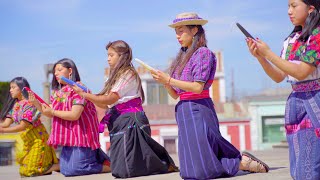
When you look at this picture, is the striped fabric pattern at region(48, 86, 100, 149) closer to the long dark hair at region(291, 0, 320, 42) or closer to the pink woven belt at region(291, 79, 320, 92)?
the pink woven belt at region(291, 79, 320, 92)

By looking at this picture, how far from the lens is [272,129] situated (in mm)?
36938

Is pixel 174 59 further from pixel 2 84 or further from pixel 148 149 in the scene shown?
pixel 2 84

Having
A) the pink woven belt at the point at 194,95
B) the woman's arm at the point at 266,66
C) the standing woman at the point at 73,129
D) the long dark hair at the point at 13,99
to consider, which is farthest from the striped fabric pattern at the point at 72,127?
the woman's arm at the point at 266,66

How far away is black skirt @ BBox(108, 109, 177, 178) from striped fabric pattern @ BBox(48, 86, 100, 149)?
568mm

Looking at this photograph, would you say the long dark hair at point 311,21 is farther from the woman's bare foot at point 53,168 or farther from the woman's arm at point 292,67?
the woman's bare foot at point 53,168

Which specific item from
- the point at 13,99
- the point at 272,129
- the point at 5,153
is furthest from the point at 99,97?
the point at 272,129

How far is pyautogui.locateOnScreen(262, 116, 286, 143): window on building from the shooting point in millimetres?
36750

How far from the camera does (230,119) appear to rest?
35.7 m

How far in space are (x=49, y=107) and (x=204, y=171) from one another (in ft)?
7.52

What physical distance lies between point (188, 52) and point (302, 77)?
164 cm

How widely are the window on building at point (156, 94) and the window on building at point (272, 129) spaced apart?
9.09 metres

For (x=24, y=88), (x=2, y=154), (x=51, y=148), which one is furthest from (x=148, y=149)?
(x=2, y=154)

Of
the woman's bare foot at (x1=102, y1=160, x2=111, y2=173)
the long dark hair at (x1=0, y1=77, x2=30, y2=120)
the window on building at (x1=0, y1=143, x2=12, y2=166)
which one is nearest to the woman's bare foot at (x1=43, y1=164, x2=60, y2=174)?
the woman's bare foot at (x1=102, y1=160, x2=111, y2=173)

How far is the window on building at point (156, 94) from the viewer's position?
141 ft
